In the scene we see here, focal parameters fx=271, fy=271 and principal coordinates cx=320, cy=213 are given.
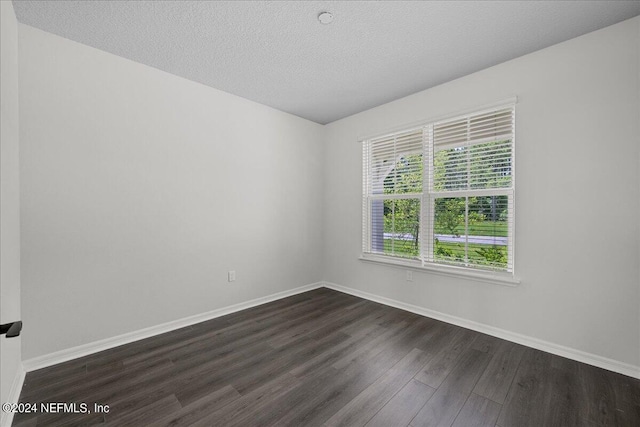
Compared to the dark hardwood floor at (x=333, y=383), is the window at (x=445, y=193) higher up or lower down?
higher up

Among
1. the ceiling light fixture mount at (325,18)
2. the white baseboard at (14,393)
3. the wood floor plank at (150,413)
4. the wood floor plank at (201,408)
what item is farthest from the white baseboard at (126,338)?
the ceiling light fixture mount at (325,18)

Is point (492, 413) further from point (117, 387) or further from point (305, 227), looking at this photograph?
point (305, 227)

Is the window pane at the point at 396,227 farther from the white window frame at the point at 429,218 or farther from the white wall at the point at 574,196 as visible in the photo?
the white wall at the point at 574,196

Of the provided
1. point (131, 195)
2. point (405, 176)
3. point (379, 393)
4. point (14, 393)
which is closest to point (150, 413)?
point (14, 393)

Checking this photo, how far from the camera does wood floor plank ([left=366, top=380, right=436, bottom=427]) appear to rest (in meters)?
1.58

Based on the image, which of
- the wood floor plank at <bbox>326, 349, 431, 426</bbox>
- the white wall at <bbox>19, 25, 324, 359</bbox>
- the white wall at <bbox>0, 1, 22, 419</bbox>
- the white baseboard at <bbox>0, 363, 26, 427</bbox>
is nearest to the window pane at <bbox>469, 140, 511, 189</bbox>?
the wood floor plank at <bbox>326, 349, 431, 426</bbox>

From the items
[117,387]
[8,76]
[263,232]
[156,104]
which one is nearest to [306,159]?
[263,232]

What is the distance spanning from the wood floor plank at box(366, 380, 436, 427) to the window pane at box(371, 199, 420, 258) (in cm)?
170

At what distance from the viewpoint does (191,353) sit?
2.34m

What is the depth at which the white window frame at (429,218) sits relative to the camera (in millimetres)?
2588

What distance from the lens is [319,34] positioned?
2219 millimetres

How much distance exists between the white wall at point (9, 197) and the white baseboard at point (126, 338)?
181 millimetres

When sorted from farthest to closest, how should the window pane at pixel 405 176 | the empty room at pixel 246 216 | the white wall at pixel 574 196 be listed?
the window pane at pixel 405 176
the white wall at pixel 574 196
the empty room at pixel 246 216

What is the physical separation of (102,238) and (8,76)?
1282mm
